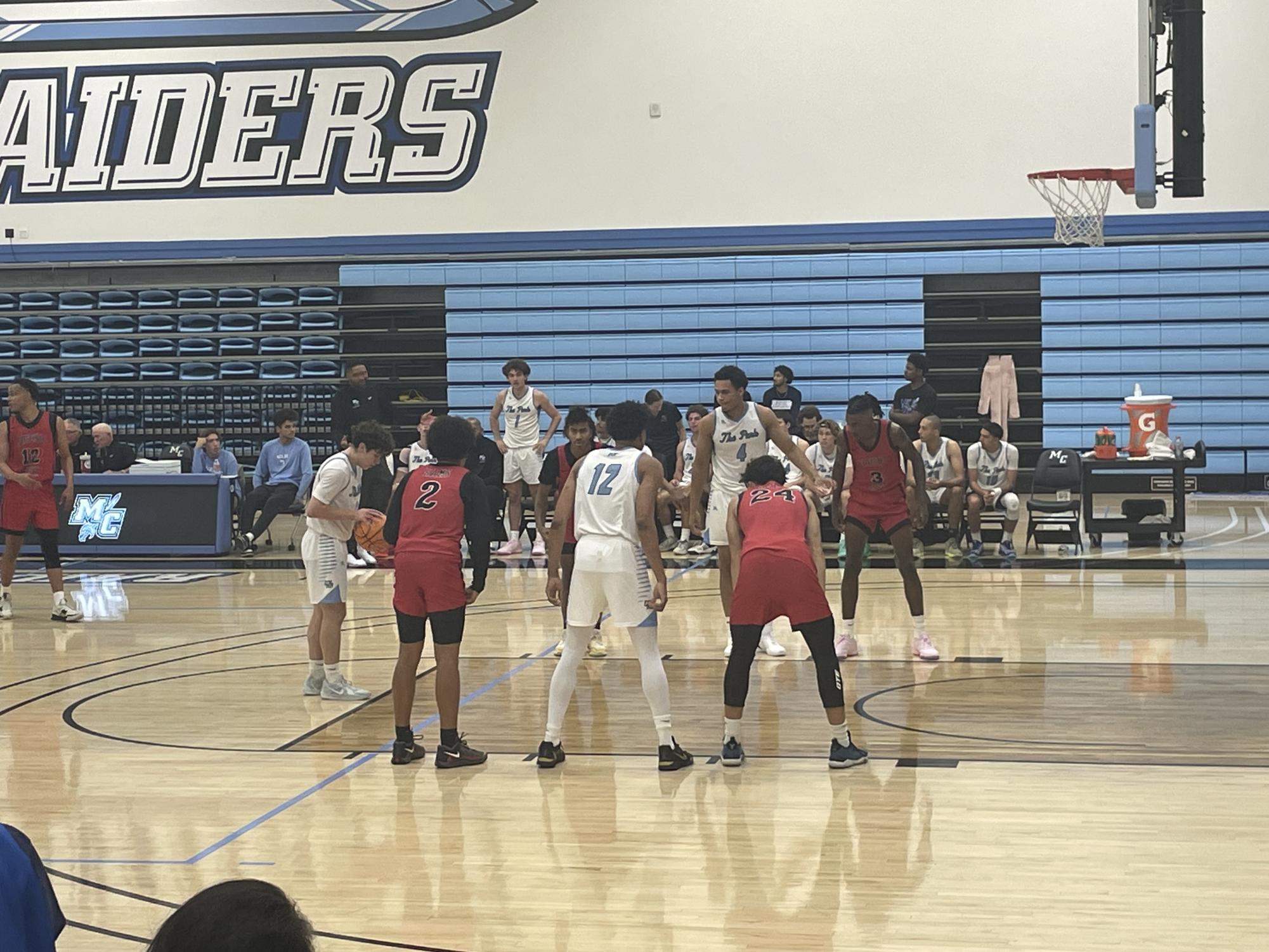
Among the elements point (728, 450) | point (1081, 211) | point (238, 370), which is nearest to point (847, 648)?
point (728, 450)

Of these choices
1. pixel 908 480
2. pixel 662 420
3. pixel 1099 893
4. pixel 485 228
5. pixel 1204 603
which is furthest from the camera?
pixel 485 228

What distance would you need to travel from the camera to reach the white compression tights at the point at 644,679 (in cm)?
627

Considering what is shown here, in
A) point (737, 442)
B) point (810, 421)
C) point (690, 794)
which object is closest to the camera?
point (690, 794)

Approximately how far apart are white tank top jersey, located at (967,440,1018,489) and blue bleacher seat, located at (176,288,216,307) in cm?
1111

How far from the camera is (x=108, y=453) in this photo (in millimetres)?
15812

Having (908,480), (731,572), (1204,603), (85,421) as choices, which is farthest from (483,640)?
(85,421)

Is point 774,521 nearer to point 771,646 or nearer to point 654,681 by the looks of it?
point 654,681

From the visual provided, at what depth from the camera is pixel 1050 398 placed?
18.4m

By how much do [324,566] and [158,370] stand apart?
13.3 meters

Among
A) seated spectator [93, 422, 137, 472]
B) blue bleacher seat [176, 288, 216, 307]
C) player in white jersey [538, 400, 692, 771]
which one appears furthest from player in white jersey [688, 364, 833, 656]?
blue bleacher seat [176, 288, 216, 307]

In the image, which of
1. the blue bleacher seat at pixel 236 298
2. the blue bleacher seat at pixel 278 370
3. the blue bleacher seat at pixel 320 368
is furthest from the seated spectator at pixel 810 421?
the blue bleacher seat at pixel 236 298

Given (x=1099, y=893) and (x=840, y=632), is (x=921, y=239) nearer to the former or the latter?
(x=840, y=632)

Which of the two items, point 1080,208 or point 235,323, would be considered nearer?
point 1080,208

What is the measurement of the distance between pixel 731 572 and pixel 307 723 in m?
2.64
